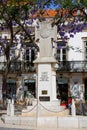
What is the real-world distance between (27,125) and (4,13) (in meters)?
9.12

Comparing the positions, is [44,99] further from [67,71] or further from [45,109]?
[67,71]

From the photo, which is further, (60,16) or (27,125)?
(60,16)

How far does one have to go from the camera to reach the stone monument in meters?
18.0

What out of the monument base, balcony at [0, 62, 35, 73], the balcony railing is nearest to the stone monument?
the monument base

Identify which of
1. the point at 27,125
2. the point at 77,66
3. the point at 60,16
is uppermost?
the point at 60,16

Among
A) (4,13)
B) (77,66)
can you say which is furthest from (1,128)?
(77,66)

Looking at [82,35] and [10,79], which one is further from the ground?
[82,35]

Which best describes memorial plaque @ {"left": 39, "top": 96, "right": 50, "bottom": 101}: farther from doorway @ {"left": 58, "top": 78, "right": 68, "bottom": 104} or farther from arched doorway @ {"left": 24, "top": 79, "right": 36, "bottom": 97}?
arched doorway @ {"left": 24, "top": 79, "right": 36, "bottom": 97}

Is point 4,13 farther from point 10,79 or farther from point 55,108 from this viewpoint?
point 10,79

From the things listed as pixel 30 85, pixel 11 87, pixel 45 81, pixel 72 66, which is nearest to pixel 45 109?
pixel 45 81

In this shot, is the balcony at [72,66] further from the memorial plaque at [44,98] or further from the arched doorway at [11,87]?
the memorial plaque at [44,98]

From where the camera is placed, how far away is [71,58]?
3941cm

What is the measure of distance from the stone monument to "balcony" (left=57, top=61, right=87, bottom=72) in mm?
20253

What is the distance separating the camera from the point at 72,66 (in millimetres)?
38875
